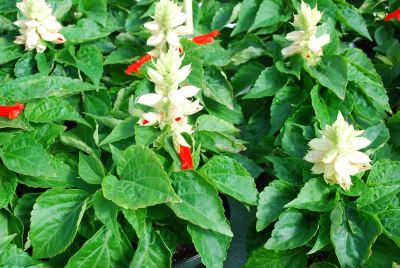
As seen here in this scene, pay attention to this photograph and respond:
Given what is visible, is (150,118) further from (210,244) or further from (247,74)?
(247,74)

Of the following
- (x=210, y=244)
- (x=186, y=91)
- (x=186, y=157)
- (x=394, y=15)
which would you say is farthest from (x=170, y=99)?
(x=394, y=15)

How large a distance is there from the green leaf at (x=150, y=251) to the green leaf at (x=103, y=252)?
0.15ft

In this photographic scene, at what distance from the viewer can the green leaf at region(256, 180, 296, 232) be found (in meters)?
1.50

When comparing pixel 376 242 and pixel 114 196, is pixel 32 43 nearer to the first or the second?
pixel 114 196

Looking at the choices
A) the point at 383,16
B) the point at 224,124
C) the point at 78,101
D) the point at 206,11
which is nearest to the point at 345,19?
the point at 383,16

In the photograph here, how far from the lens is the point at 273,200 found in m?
1.53

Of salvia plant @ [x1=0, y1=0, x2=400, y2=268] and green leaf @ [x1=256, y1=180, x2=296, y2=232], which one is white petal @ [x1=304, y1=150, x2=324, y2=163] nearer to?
salvia plant @ [x1=0, y1=0, x2=400, y2=268]

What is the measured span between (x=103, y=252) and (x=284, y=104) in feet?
2.51

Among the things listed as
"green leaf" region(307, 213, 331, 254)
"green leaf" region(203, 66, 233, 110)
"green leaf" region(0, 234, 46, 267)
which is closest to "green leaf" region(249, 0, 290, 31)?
"green leaf" region(203, 66, 233, 110)

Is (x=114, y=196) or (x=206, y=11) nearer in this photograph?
(x=114, y=196)

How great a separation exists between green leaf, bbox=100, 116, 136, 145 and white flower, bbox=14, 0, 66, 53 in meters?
0.58

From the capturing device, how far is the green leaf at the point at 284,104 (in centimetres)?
183

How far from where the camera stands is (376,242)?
4.91 feet

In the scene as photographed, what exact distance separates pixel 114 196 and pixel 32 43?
2.67 feet
